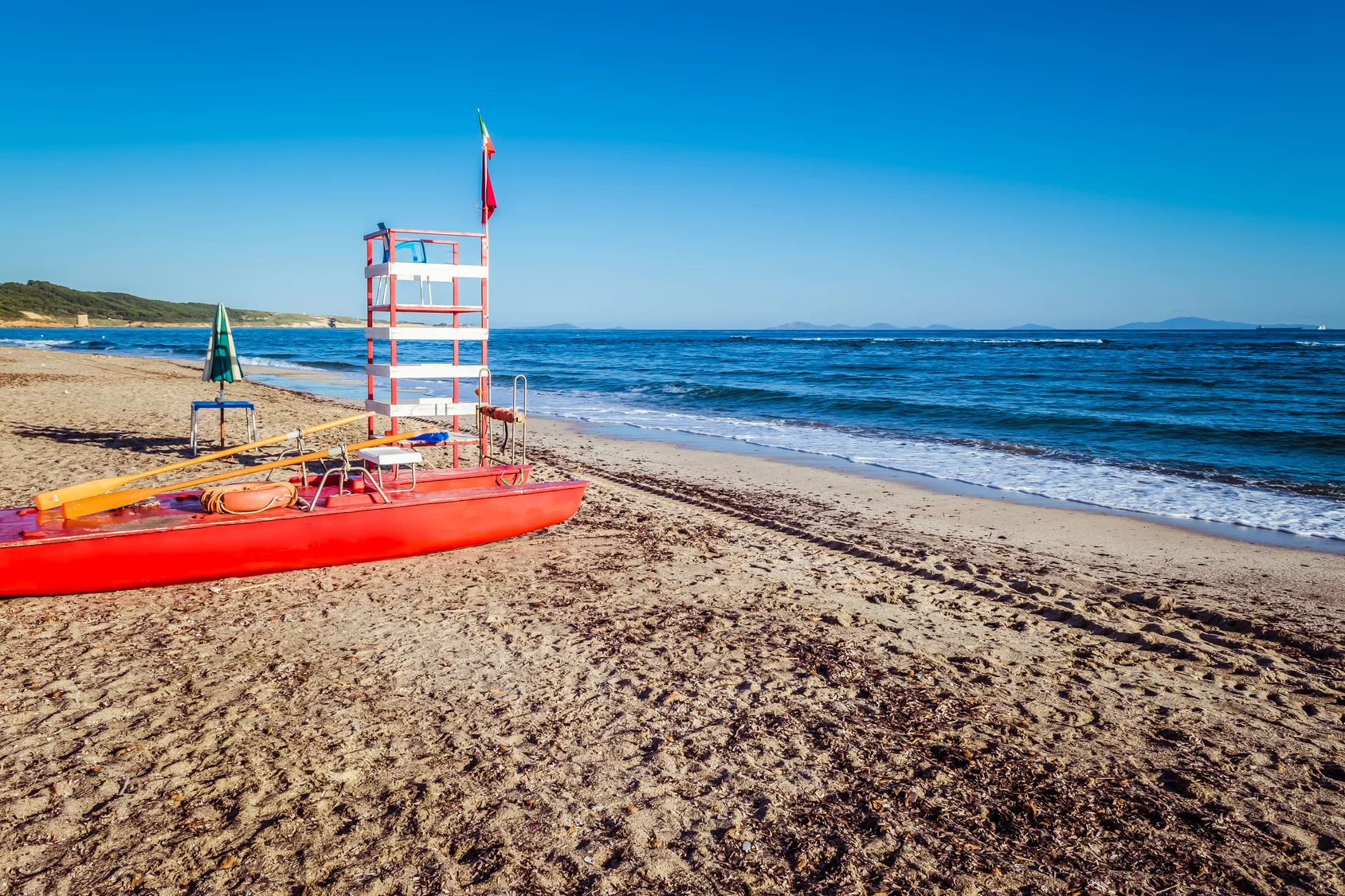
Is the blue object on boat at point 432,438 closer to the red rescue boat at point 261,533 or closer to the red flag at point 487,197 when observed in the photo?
the red rescue boat at point 261,533

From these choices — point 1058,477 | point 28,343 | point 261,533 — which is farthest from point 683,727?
point 28,343

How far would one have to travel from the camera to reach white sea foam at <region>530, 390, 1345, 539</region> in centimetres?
955

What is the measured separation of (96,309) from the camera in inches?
4166

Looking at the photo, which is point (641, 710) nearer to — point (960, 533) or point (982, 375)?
point (960, 533)

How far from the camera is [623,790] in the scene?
3.48m

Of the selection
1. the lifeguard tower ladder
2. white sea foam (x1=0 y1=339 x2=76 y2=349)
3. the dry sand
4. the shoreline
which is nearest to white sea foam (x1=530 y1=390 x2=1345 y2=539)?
the shoreline

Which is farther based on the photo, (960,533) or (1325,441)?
(1325,441)

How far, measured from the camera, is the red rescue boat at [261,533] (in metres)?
5.28

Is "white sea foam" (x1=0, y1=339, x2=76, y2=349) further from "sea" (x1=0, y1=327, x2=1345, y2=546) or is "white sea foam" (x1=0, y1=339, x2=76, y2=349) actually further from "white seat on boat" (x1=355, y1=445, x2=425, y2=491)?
"white seat on boat" (x1=355, y1=445, x2=425, y2=491)

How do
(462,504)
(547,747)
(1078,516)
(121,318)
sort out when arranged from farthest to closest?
1. (121,318)
2. (1078,516)
3. (462,504)
4. (547,747)

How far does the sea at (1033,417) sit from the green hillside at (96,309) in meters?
66.8

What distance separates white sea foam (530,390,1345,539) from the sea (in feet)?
0.14

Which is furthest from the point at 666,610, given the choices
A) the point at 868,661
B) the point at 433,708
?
the point at 433,708

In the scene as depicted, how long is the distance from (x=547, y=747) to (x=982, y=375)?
30350 millimetres
